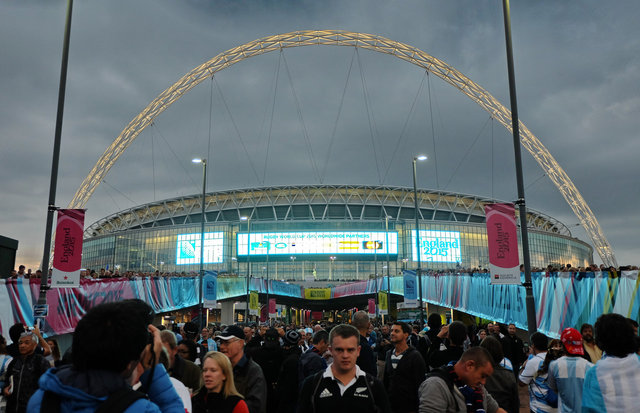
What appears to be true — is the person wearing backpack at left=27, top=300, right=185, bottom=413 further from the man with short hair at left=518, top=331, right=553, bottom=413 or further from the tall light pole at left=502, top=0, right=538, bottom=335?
the tall light pole at left=502, top=0, right=538, bottom=335

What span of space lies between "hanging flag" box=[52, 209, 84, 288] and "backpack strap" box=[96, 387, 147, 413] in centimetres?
1241

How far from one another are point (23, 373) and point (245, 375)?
3.41 meters

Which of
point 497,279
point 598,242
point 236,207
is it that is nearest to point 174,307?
point 497,279

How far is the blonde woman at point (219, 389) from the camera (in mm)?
5188

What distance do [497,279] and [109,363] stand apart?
12.4m

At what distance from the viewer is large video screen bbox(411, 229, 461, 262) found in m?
109

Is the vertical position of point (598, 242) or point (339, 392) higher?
point (598, 242)

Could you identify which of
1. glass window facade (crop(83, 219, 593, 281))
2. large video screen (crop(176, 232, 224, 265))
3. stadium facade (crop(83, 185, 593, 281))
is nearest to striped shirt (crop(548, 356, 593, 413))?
stadium facade (crop(83, 185, 593, 281))

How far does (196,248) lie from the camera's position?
110438 mm

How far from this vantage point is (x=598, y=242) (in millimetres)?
87875

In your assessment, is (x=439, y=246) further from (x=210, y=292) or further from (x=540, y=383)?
(x=540, y=383)

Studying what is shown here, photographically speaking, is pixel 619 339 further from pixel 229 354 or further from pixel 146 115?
pixel 146 115

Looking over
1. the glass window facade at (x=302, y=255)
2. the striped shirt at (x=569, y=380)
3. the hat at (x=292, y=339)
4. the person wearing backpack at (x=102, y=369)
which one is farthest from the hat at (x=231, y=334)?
the glass window facade at (x=302, y=255)

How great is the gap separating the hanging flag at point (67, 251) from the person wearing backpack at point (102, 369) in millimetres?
12186
